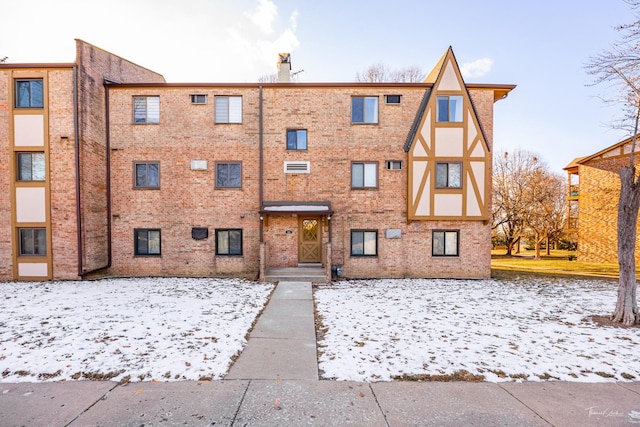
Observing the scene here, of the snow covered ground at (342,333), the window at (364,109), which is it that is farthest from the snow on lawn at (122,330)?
the window at (364,109)

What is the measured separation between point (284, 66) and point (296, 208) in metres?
7.53

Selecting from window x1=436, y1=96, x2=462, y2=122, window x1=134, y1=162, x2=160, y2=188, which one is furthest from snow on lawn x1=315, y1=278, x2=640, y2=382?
window x1=134, y1=162, x2=160, y2=188

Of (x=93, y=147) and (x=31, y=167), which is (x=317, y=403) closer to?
(x=93, y=147)

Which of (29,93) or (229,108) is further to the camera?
(229,108)

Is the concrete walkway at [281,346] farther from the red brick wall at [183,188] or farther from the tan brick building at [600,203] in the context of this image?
the tan brick building at [600,203]

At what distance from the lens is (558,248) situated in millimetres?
29953

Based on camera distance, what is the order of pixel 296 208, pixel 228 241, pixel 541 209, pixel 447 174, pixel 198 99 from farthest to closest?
pixel 541 209 → pixel 228 241 → pixel 198 99 → pixel 447 174 → pixel 296 208

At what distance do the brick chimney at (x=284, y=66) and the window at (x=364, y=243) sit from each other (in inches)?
339

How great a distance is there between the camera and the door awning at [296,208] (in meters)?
11.5

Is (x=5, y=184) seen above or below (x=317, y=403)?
above

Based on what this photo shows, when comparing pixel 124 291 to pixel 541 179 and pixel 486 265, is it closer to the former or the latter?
pixel 486 265

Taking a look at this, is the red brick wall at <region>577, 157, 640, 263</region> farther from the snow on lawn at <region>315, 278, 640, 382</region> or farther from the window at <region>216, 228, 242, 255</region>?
the window at <region>216, 228, 242, 255</region>

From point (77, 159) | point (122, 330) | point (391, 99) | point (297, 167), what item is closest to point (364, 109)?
point (391, 99)

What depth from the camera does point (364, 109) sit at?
12266mm
